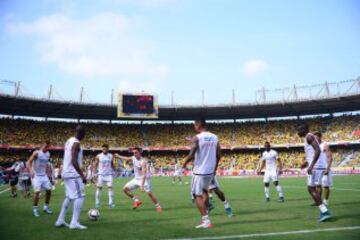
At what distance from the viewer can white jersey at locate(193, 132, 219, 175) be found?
9633 millimetres

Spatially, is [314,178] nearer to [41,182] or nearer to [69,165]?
[69,165]

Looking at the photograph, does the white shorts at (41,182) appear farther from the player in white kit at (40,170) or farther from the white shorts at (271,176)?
the white shorts at (271,176)

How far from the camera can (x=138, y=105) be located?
191ft

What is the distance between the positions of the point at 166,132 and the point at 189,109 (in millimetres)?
6445

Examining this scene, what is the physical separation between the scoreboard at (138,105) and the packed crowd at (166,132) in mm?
6665

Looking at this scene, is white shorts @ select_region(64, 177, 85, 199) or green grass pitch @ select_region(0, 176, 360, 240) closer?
green grass pitch @ select_region(0, 176, 360, 240)

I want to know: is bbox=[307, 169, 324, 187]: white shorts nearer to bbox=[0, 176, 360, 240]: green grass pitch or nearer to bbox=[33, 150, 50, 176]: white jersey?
bbox=[0, 176, 360, 240]: green grass pitch

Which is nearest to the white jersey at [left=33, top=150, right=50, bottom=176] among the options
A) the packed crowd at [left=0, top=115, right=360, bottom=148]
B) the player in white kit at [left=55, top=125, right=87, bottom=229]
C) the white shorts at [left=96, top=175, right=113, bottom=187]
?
the white shorts at [left=96, top=175, right=113, bottom=187]

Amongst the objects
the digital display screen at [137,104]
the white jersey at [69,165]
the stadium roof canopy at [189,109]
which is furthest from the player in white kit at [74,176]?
the digital display screen at [137,104]

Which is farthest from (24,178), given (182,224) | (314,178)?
(314,178)

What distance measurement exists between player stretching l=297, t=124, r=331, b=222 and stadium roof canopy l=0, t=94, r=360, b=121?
47.7 m

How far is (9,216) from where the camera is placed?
12789mm

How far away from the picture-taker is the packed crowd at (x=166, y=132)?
56.3 meters

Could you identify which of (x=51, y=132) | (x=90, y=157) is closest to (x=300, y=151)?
(x=90, y=157)
